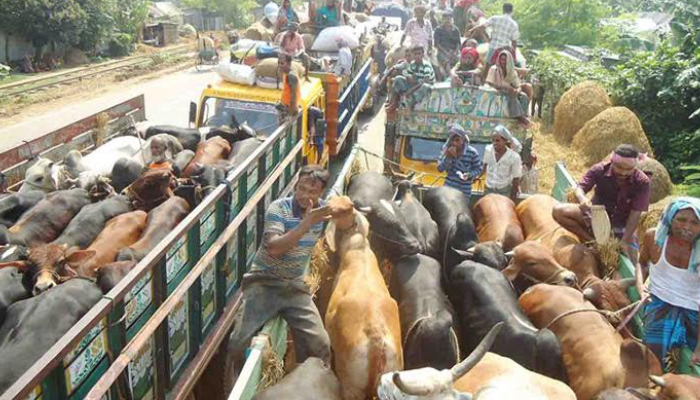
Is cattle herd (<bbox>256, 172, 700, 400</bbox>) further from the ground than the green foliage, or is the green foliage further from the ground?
the green foliage

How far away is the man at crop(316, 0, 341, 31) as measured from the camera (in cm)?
1498

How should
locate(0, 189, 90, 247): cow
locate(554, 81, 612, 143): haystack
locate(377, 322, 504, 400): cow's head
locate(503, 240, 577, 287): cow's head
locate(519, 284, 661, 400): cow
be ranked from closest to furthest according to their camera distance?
locate(377, 322, 504, 400): cow's head → locate(519, 284, 661, 400): cow → locate(0, 189, 90, 247): cow → locate(503, 240, 577, 287): cow's head → locate(554, 81, 612, 143): haystack

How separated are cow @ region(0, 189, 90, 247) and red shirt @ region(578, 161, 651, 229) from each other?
4.47 m

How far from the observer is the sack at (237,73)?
883cm

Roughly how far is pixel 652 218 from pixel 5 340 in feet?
25.4

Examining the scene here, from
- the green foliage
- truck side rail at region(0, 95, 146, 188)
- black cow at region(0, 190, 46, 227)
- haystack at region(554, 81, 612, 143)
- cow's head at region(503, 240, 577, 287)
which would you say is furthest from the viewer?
the green foliage

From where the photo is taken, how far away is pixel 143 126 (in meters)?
8.22

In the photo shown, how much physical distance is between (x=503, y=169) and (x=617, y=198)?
5.20 feet

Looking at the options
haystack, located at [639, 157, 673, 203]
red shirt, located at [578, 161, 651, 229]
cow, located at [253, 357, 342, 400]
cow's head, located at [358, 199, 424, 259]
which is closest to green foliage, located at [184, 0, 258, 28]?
haystack, located at [639, 157, 673, 203]

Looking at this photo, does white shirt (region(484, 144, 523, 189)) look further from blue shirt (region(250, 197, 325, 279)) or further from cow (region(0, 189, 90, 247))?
cow (region(0, 189, 90, 247))

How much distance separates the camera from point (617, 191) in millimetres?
5711

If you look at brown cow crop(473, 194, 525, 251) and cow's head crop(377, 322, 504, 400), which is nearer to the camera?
cow's head crop(377, 322, 504, 400)

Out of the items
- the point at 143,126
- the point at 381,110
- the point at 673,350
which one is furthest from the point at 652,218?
the point at 381,110

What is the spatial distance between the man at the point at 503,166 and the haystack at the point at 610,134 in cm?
613
